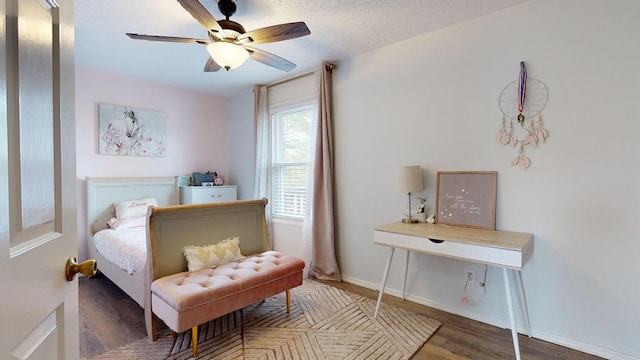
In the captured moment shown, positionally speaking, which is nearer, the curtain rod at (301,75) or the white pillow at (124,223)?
the curtain rod at (301,75)

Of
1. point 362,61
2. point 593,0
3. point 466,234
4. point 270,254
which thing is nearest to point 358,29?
point 362,61

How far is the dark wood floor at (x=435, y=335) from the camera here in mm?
2016

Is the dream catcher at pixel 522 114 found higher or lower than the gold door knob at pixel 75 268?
higher

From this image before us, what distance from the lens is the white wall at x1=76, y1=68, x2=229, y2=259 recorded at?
357 centimetres

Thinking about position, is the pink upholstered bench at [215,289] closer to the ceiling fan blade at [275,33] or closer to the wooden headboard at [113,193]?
the ceiling fan blade at [275,33]

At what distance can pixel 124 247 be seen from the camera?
2.71 metres

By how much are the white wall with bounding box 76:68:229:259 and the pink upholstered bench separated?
2347 millimetres

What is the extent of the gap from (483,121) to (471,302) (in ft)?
4.93

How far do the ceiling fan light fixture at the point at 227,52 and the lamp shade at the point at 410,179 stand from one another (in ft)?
5.26

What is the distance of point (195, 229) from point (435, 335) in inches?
79.9

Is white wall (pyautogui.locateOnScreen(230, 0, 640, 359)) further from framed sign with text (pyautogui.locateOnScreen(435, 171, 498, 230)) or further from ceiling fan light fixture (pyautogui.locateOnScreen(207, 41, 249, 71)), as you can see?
ceiling fan light fixture (pyautogui.locateOnScreen(207, 41, 249, 71))

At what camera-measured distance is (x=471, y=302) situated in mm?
2508

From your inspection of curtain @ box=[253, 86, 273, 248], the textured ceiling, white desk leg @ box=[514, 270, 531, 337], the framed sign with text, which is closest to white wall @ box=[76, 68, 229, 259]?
the textured ceiling

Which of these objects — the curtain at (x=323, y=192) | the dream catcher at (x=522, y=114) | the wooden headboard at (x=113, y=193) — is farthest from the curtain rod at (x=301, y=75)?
the wooden headboard at (x=113, y=193)
